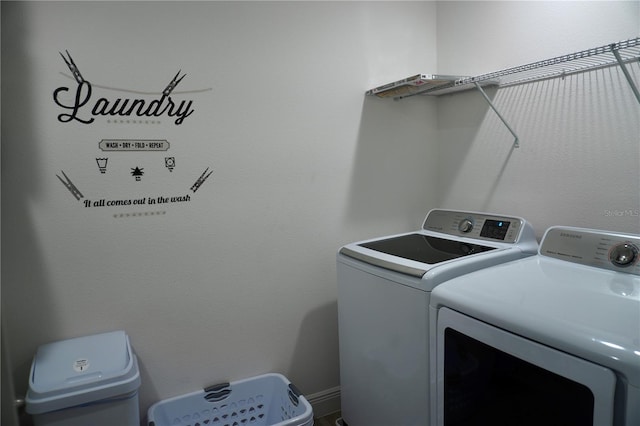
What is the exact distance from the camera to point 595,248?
1.42m

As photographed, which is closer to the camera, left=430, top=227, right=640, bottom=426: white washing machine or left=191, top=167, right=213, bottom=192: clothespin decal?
left=430, top=227, right=640, bottom=426: white washing machine

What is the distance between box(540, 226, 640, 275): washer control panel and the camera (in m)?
1.32

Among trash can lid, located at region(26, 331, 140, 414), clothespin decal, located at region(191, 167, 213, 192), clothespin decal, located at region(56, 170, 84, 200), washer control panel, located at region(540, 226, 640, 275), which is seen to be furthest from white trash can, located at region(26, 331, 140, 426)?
washer control panel, located at region(540, 226, 640, 275)

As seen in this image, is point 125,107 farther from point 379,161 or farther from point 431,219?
point 431,219

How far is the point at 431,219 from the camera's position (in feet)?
7.00

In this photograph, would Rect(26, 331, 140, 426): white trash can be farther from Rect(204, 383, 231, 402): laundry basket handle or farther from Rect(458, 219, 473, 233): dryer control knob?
Rect(458, 219, 473, 233): dryer control knob

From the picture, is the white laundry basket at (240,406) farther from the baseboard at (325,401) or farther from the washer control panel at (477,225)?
the washer control panel at (477,225)

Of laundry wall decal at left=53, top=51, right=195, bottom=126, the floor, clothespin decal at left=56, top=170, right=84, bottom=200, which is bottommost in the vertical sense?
the floor

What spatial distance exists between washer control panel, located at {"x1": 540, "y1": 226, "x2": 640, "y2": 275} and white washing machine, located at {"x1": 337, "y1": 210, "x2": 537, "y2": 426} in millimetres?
121

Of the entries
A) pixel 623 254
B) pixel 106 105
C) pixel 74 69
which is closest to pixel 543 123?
pixel 623 254

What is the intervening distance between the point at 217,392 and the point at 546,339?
1.45 meters

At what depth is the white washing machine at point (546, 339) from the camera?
0.86 meters

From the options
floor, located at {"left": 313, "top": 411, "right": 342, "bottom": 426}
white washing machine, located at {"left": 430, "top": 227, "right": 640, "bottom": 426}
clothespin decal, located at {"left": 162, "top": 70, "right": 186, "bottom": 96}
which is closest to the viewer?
white washing machine, located at {"left": 430, "top": 227, "right": 640, "bottom": 426}

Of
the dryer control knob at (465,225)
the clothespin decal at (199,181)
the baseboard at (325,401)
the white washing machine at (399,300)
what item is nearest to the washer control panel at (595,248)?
the white washing machine at (399,300)
